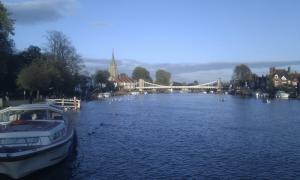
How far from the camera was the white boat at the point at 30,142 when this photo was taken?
80.2ft

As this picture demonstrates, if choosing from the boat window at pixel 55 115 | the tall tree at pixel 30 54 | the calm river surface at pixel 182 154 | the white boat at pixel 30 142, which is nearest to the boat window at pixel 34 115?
the white boat at pixel 30 142

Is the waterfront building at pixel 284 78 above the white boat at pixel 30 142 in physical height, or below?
above

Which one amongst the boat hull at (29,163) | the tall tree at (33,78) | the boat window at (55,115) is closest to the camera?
the boat hull at (29,163)

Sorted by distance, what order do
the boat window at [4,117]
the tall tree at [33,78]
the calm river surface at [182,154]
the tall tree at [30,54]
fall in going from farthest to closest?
the tall tree at [30,54] → the tall tree at [33,78] → the boat window at [4,117] → the calm river surface at [182,154]

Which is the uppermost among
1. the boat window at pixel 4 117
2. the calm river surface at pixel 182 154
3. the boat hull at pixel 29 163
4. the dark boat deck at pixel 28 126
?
the boat window at pixel 4 117

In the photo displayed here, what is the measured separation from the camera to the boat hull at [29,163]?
24.2 m

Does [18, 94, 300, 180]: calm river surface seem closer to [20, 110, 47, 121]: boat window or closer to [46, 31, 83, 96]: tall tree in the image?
[20, 110, 47, 121]: boat window

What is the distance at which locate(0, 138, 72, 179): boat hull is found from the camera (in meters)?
24.2

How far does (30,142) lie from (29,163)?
2206 mm

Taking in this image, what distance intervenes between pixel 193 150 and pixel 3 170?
15969 millimetres

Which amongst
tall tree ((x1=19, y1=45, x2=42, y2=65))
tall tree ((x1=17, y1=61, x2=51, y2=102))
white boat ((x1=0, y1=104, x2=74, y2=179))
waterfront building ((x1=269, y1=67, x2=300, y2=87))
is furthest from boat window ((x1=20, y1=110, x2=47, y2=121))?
waterfront building ((x1=269, y1=67, x2=300, y2=87))

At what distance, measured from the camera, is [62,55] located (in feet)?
346

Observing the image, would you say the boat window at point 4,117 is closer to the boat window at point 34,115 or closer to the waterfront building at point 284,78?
the boat window at point 34,115

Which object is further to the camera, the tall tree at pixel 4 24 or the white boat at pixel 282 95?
the white boat at pixel 282 95
